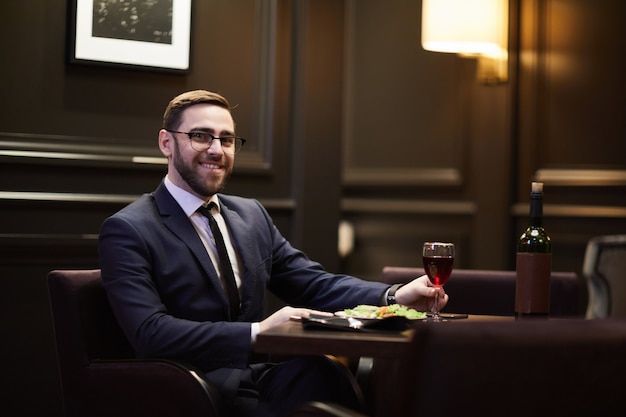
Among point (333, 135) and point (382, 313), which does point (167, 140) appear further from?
point (333, 135)

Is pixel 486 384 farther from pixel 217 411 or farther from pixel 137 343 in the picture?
pixel 137 343

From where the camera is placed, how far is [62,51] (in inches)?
139

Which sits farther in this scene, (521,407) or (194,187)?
(194,187)

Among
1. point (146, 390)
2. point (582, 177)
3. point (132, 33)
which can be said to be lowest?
point (146, 390)

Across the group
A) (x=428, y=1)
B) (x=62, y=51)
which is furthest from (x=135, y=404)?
(x=428, y=1)

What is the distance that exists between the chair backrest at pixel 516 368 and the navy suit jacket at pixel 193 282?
1.02 m

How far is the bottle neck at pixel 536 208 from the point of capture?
2.27 m

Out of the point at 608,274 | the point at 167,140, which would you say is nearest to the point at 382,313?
the point at 167,140

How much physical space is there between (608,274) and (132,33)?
6.53 feet

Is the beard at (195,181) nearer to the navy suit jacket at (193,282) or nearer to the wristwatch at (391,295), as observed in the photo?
the navy suit jacket at (193,282)

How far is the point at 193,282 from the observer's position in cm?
257

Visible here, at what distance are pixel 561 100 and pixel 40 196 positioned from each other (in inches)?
99.0

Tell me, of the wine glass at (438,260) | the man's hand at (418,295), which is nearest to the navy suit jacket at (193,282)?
the man's hand at (418,295)

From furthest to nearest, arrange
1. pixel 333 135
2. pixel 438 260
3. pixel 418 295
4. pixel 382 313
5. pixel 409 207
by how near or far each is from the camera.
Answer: pixel 409 207
pixel 333 135
pixel 418 295
pixel 438 260
pixel 382 313
